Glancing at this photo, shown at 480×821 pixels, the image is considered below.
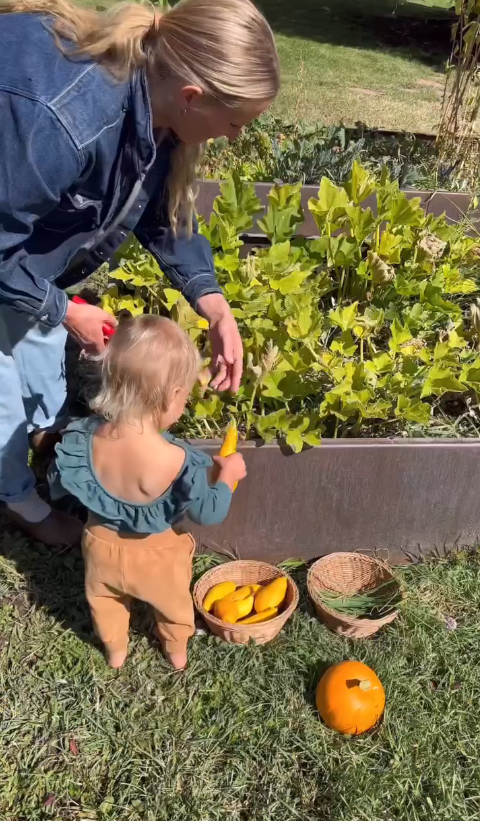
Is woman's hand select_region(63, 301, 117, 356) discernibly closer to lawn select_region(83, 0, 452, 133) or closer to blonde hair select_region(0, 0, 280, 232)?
blonde hair select_region(0, 0, 280, 232)

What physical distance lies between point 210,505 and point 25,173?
90cm

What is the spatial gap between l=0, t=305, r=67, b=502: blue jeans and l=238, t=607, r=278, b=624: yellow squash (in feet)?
2.81

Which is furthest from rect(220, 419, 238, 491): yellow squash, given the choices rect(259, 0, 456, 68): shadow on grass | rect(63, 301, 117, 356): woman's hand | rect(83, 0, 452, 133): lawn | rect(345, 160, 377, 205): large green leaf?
rect(259, 0, 456, 68): shadow on grass

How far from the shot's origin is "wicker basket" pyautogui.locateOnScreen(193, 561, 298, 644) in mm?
2246

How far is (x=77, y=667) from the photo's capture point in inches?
87.7

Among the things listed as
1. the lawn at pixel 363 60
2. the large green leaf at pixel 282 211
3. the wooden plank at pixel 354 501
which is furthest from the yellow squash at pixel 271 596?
the lawn at pixel 363 60

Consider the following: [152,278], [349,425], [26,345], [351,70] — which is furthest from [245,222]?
[351,70]

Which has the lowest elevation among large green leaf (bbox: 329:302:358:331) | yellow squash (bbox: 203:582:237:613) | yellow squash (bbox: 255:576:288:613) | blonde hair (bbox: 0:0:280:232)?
yellow squash (bbox: 203:582:237:613)

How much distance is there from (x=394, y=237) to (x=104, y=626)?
1867 millimetres

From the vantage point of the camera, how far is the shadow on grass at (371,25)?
1327cm

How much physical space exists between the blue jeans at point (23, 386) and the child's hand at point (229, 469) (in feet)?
2.31

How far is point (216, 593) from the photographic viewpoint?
238cm

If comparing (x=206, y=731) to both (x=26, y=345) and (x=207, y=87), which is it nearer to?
(x=26, y=345)

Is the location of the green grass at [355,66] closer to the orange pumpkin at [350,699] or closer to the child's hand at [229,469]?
the child's hand at [229,469]
